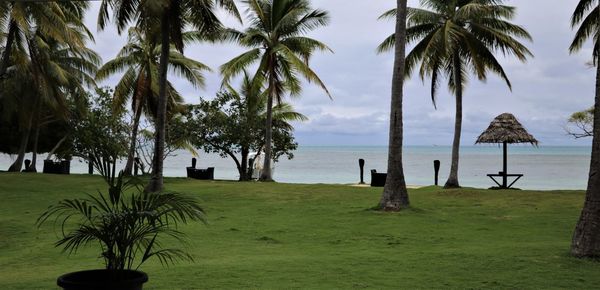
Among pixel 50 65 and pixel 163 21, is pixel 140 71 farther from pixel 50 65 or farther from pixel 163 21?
pixel 163 21

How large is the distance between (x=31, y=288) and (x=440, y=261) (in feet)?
16.3

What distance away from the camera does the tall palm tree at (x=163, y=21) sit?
17172 mm

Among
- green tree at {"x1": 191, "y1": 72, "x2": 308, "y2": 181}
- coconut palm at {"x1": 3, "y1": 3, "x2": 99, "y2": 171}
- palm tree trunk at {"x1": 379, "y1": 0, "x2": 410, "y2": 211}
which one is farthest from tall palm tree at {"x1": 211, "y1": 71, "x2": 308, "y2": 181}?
palm tree trunk at {"x1": 379, "y1": 0, "x2": 410, "y2": 211}

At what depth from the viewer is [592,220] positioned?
8328 mm

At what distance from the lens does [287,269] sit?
7648mm

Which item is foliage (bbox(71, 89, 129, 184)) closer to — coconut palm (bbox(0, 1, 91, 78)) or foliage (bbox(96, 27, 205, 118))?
foliage (bbox(96, 27, 205, 118))

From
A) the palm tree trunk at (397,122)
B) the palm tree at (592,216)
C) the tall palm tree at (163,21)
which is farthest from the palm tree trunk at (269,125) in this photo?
the palm tree at (592,216)

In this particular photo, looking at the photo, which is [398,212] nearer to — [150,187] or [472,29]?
[150,187]

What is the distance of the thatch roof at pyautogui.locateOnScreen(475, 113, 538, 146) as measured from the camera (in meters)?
→ 23.6

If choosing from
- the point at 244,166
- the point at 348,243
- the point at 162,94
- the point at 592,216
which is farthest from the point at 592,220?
the point at 244,166

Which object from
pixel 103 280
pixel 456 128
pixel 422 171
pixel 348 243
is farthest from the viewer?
pixel 422 171

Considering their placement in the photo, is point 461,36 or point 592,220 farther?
point 461,36

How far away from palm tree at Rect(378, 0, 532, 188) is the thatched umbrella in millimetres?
2558

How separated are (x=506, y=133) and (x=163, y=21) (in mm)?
13553
